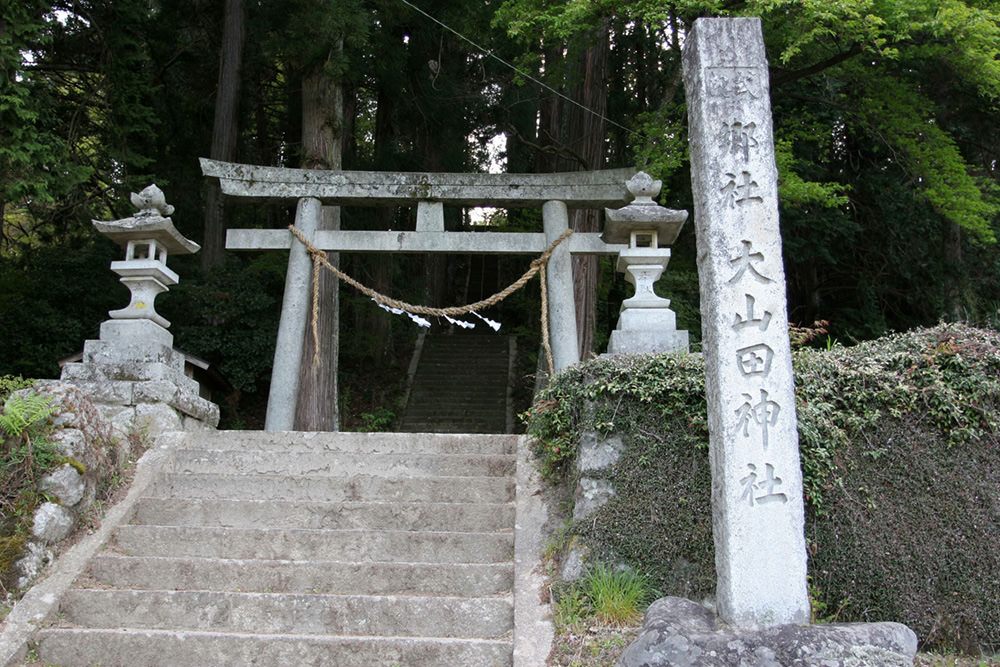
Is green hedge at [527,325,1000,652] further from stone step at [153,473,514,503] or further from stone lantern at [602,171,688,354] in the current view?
stone lantern at [602,171,688,354]

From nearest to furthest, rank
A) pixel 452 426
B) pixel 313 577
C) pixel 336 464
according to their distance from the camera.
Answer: pixel 313 577
pixel 336 464
pixel 452 426

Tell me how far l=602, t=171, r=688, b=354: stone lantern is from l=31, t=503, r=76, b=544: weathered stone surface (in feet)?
13.4

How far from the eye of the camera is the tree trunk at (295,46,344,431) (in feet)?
31.9

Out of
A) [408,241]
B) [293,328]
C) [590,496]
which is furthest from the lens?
[408,241]

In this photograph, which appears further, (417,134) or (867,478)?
(417,134)

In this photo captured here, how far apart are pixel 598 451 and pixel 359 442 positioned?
7.20ft

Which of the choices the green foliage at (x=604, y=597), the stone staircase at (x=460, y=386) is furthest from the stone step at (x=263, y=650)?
the stone staircase at (x=460, y=386)

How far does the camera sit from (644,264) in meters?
7.19

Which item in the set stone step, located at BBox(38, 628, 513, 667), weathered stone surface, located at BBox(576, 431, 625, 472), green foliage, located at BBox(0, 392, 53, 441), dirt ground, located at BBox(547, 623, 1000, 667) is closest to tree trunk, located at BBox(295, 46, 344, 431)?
green foliage, located at BBox(0, 392, 53, 441)

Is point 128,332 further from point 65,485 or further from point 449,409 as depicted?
point 449,409

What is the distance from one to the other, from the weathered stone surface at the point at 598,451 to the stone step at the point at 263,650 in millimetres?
1195

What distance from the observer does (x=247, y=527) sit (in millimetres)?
5199

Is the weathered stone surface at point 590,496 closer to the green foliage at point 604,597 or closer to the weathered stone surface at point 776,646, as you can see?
the green foliage at point 604,597

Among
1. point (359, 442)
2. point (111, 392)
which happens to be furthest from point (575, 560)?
point (111, 392)
